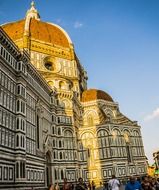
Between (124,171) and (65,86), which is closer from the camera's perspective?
(124,171)

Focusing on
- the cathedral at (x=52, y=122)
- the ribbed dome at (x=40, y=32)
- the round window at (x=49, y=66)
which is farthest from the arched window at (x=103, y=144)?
the ribbed dome at (x=40, y=32)

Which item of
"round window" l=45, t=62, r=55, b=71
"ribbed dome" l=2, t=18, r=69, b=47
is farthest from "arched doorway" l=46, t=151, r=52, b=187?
"ribbed dome" l=2, t=18, r=69, b=47

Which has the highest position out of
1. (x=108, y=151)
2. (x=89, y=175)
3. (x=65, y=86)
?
(x=65, y=86)

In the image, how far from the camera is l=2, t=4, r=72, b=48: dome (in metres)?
60.7

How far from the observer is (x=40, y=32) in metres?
63.5

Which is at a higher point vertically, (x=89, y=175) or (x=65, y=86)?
(x=65, y=86)

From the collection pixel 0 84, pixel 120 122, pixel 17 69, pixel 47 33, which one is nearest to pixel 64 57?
pixel 47 33

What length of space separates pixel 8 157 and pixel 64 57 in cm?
3685

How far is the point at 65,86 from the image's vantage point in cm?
5259

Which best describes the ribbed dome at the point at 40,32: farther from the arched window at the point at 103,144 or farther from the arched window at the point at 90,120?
the arched window at the point at 103,144

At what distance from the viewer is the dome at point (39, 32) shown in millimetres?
60722

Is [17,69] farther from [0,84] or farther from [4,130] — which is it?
[4,130]

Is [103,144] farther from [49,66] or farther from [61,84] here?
[49,66]

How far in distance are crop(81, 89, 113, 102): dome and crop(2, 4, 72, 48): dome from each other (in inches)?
529
